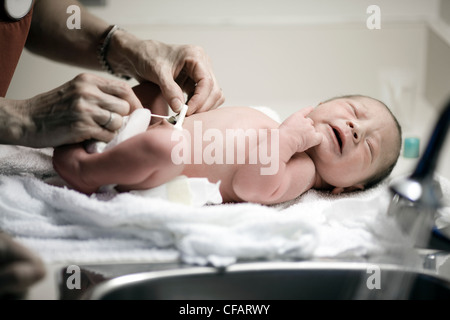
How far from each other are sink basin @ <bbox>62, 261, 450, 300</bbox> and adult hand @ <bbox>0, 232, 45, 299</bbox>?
103mm

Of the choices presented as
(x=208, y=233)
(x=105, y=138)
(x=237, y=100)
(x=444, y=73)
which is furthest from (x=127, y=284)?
(x=444, y=73)

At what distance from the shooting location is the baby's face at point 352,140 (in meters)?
0.89

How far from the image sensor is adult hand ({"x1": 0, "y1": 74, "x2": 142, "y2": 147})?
69 cm

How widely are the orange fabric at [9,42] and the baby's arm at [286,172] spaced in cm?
59

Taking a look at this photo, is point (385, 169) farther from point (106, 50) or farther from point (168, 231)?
point (106, 50)

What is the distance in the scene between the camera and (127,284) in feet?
1.74

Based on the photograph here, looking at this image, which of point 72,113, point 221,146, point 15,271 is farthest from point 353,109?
point 15,271

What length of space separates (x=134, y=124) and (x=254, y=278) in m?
0.33

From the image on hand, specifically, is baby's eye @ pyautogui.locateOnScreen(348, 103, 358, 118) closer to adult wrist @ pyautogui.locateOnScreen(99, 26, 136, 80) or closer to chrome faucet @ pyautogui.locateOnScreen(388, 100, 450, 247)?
chrome faucet @ pyautogui.locateOnScreen(388, 100, 450, 247)

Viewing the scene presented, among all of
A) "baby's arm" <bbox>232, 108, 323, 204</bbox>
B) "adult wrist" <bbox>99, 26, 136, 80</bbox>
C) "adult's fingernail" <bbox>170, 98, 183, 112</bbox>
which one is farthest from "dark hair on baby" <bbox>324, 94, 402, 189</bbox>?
"adult wrist" <bbox>99, 26, 136, 80</bbox>

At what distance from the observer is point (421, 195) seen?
49 cm

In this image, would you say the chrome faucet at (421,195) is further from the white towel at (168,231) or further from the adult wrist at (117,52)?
the adult wrist at (117,52)

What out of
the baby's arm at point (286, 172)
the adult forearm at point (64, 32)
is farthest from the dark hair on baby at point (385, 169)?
the adult forearm at point (64, 32)

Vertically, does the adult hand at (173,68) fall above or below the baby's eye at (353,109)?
above
